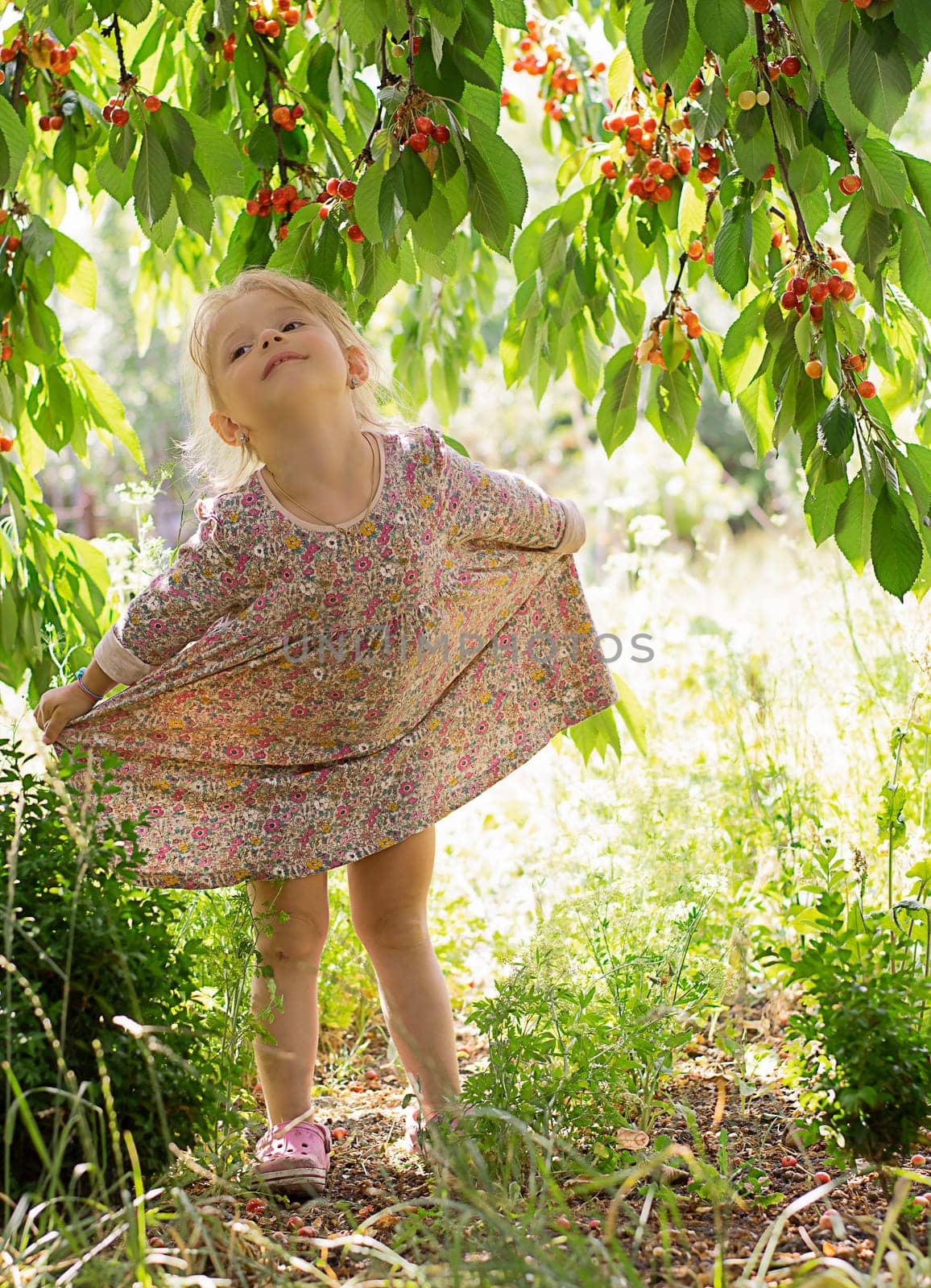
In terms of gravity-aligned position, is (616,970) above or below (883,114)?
below

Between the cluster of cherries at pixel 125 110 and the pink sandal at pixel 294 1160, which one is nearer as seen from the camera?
the cluster of cherries at pixel 125 110

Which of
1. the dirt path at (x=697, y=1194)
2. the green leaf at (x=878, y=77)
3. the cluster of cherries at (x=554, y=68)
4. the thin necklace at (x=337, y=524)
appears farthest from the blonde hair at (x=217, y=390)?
the dirt path at (x=697, y=1194)

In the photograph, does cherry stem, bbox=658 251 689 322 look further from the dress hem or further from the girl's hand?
the girl's hand

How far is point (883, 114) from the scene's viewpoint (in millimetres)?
1149

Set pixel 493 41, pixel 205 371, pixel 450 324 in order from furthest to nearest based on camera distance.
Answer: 1. pixel 450 324
2. pixel 205 371
3. pixel 493 41

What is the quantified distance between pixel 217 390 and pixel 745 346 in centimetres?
80

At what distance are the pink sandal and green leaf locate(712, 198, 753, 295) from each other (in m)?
1.24

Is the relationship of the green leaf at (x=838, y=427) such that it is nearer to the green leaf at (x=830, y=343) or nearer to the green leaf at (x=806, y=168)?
the green leaf at (x=830, y=343)

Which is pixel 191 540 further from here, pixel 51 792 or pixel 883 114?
pixel 883 114

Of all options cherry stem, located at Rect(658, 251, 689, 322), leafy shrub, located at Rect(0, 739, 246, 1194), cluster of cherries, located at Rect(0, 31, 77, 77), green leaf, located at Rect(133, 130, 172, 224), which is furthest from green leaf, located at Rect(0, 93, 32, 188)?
cherry stem, located at Rect(658, 251, 689, 322)

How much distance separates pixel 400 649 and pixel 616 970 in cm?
56

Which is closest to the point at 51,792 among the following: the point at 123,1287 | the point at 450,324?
the point at 123,1287

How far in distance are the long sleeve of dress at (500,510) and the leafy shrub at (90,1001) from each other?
67cm

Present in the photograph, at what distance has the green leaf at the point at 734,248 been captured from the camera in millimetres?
1507
